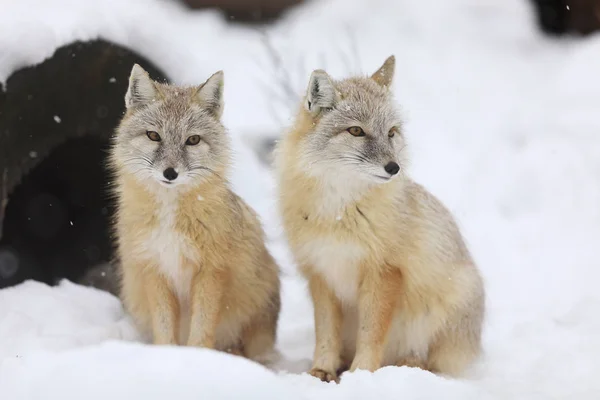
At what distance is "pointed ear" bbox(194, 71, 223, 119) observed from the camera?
5051 mm

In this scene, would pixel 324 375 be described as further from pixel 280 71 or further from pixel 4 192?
pixel 280 71

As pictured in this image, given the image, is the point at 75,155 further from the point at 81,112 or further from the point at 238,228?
the point at 238,228

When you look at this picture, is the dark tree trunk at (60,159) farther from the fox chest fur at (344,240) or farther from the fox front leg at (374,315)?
the fox front leg at (374,315)

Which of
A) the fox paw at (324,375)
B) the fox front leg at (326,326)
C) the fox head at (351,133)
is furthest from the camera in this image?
the fox front leg at (326,326)

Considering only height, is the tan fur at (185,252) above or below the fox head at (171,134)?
below

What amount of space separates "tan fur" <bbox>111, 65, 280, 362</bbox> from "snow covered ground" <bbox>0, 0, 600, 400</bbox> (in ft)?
1.88

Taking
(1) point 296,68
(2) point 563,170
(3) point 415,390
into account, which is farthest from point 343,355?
(1) point 296,68

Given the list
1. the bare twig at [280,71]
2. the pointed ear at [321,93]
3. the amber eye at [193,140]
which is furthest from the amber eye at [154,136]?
the bare twig at [280,71]

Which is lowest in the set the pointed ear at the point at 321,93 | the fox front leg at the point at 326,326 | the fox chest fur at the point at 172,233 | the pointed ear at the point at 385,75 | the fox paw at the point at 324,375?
the fox paw at the point at 324,375

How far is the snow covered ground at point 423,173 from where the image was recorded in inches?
133

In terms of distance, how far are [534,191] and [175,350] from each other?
5667 millimetres

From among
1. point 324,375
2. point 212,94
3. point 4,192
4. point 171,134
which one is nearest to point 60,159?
point 4,192

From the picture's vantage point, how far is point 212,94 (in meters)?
5.09

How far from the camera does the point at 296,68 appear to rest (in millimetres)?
9281
